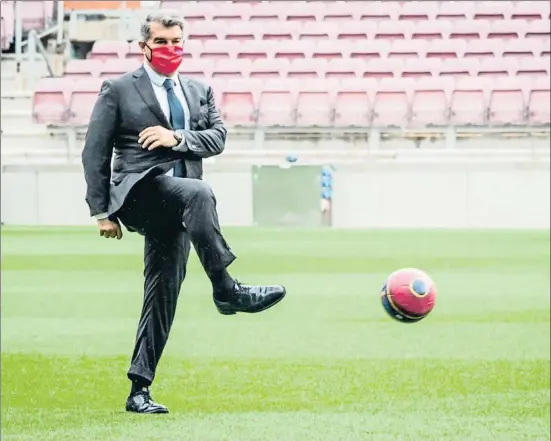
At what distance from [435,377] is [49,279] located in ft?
22.5

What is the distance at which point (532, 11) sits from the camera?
83.8 feet

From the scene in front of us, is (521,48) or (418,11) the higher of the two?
(418,11)

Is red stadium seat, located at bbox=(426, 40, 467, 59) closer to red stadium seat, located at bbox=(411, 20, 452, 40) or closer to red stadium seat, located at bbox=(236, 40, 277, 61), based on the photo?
red stadium seat, located at bbox=(411, 20, 452, 40)

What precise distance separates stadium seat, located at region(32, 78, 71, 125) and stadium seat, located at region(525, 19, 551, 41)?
882 cm

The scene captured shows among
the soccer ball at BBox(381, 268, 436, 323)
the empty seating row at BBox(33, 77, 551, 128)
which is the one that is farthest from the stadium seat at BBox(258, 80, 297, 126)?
the soccer ball at BBox(381, 268, 436, 323)

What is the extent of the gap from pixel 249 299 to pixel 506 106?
753 inches

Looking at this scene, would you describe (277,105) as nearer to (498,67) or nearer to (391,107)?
(391,107)

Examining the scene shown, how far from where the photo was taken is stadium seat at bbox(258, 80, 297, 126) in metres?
22.3

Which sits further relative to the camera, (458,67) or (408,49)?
(408,49)

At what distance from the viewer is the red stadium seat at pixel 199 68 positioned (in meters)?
23.2

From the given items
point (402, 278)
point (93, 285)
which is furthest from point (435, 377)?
point (93, 285)

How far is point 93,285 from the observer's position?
1309 cm

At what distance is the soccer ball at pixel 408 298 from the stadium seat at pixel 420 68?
19636mm

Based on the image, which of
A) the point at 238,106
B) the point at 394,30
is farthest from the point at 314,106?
the point at 394,30
